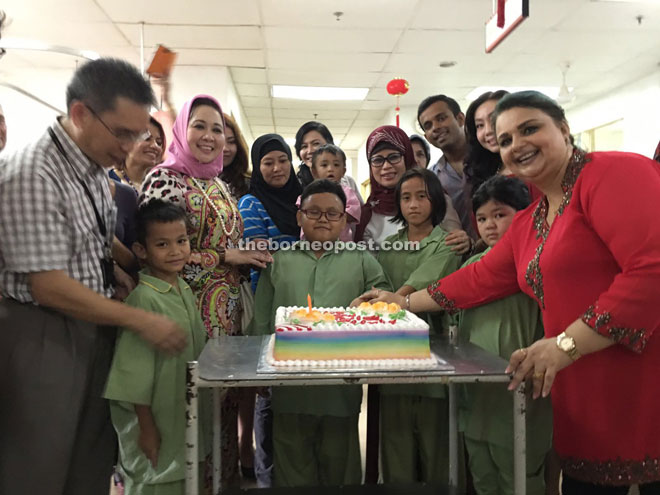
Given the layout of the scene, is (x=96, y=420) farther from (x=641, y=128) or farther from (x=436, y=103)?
(x=641, y=128)

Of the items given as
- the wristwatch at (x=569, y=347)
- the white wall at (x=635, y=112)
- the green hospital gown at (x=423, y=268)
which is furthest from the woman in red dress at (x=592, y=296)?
the white wall at (x=635, y=112)

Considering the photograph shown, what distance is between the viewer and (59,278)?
1.42 m

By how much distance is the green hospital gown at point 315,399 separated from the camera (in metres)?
2.06

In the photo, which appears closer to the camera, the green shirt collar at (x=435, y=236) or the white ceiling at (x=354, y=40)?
the green shirt collar at (x=435, y=236)

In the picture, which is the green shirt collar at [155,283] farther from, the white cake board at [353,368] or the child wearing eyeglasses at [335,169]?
the child wearing eyeglasses at [335,169]

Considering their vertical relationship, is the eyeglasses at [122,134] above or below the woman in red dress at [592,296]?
above

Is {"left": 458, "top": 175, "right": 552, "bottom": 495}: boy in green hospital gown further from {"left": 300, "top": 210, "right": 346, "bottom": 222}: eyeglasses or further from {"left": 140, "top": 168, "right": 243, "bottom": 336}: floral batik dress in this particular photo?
{"left": 140, "top": 168, "right": 243, "bottom": 336}: floral batik dress

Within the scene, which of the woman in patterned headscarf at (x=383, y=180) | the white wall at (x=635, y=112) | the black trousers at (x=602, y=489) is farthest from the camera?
the white wall at (x=635, y=112)

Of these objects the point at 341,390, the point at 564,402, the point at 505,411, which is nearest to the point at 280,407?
the point at 341,390

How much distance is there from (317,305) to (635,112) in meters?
7.13

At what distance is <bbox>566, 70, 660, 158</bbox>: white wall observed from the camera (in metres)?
6.77

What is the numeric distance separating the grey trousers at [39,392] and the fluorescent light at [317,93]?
6.18 metres

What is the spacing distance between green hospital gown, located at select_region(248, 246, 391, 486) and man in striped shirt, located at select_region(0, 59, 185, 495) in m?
0.69

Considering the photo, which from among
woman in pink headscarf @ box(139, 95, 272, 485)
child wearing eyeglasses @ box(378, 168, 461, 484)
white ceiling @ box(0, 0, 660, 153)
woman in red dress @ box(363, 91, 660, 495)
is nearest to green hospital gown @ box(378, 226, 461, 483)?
child wearing eyeglasses @ box(378, 168, 461, 484)
